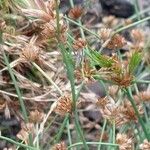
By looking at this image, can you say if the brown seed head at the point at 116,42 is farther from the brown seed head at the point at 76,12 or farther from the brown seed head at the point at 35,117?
the brown seed head at the point at 35,117

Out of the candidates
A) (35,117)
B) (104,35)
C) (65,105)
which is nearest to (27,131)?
(35,117)

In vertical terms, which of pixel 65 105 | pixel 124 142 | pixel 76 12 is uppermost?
pixel 76 12

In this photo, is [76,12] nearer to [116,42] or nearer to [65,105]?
[116,42]

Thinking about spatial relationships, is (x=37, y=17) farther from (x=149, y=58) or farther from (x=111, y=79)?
(x=149, y=58)

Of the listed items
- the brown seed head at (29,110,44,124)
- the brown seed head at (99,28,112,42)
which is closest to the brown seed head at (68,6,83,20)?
the brown seed head at (99,28,112,42)

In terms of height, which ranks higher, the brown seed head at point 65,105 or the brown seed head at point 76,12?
the brown seed head at point 76,12

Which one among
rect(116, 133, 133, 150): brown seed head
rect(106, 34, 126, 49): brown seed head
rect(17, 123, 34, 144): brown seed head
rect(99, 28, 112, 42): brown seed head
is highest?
rect(99, 28, 112, 42): brown seed head

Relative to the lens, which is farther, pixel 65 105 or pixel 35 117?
pixel 35 117

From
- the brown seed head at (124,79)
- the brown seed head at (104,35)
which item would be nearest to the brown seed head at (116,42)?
the brown seed head at (104,35)

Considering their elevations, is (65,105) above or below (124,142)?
above

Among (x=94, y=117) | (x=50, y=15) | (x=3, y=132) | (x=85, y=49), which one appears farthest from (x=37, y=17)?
(x=94, y=117)

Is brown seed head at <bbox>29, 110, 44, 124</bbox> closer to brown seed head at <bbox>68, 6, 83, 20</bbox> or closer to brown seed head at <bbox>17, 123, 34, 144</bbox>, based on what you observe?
brown seed head at <bbox>17, 123, 34, 144</bbox>
